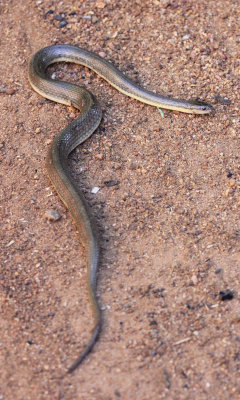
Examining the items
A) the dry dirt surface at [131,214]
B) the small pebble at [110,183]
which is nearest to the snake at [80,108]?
the dry dirt surface at [131,214]

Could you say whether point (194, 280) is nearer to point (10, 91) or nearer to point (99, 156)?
point (99, 156)

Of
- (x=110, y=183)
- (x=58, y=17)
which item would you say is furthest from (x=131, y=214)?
(x=58, y=17)

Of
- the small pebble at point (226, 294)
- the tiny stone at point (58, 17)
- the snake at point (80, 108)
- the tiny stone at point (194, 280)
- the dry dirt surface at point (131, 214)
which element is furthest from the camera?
the tiny stone at point (58, 17)

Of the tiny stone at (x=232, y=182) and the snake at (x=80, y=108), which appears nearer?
Result: the snake at (x=80, y=108)

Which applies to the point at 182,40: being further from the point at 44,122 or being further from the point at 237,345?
the point at 237,345

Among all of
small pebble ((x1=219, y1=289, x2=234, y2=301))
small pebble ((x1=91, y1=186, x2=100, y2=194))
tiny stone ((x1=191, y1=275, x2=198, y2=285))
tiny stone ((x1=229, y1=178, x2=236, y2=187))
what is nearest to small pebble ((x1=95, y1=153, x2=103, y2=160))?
small pebble ((x1=91, y1=186, x2=100, y2=194))

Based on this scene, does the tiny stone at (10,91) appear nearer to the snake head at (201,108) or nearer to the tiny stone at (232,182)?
the snake head at (201,108)

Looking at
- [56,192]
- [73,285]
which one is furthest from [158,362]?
[56,192]
